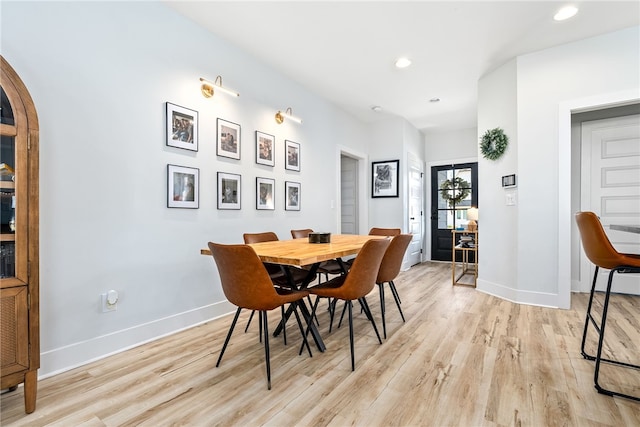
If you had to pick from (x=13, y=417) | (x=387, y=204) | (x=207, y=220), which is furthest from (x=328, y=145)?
(x=13, y=417)

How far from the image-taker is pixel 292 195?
3779 mm

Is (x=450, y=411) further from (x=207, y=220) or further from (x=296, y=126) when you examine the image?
(x=296, y=126)

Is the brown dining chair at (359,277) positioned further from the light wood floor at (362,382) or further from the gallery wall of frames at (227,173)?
the gallery wall of frames at (227,173)

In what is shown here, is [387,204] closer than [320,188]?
No

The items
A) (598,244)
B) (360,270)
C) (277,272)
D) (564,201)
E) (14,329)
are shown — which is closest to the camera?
(14,329)

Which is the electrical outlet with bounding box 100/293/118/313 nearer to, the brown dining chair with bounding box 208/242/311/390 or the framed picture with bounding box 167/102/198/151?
the brown dining chair with bounding box 208/242/311/390

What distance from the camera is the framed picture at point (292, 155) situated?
144 inches

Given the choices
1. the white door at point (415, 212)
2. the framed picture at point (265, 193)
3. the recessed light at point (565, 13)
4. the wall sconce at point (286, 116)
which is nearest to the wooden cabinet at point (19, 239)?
the framed picture at point (265, 193)

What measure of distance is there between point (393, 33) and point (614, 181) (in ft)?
10.0

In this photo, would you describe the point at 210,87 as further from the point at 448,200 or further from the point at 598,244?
the point at 448,200

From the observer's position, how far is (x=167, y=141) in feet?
8.04

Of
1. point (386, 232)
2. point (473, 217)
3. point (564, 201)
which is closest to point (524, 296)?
point (564, 201)

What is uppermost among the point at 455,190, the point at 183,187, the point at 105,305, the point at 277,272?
the point at 455,190

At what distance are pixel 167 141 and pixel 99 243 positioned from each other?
3.02 feet
